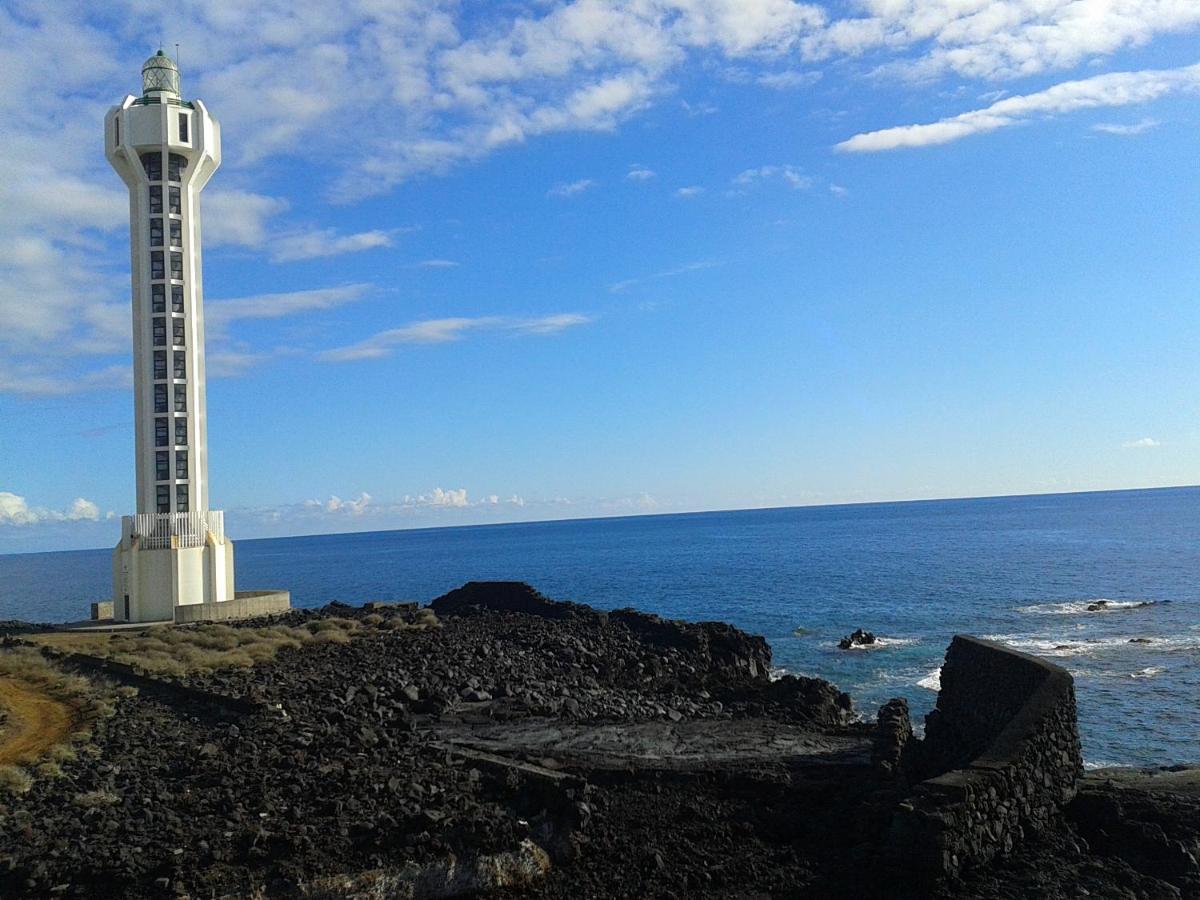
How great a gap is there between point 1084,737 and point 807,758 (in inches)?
455

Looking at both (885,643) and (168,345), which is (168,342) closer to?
(168,345)

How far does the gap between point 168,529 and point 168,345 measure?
744 cm

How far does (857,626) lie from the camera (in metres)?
51.7

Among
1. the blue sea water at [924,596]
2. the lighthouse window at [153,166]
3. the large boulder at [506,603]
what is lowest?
the blue sea water at [924,596]

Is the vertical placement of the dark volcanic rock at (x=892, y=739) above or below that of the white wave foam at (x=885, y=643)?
above

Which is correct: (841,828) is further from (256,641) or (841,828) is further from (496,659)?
(256,641)

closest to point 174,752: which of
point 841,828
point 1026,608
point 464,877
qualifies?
point 464,877

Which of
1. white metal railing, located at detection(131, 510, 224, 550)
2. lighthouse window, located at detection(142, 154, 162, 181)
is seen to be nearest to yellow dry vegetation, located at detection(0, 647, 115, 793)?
white metal railing, located at detection(131, 510, 224, 550)

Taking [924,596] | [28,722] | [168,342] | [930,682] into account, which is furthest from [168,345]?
[924,596]

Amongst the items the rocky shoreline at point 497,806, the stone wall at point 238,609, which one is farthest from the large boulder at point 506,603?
the rocky shoreline at point 497,806

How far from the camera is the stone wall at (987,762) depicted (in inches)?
543

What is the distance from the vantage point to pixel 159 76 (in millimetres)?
40062

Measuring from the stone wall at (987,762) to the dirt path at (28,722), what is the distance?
50.0 feet

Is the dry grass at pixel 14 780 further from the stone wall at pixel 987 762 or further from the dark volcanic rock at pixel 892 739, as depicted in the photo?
the dark volcanic rock at pixel 892 739
